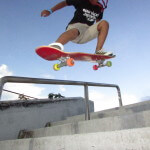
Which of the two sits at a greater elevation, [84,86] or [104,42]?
[104,42]

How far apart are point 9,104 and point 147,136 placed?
2.82 metres

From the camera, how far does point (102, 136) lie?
1499 mm

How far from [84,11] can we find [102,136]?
3.62 metres

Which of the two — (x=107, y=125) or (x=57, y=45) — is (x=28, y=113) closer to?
(x=57, y=45)

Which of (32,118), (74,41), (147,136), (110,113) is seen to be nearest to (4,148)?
(32,118)

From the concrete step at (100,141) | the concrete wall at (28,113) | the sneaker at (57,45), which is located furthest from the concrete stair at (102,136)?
the sneaker at (57,45)

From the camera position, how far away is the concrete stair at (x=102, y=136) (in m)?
1.32

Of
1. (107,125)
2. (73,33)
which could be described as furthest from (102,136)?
(73,33)

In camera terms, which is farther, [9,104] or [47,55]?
[47,55]

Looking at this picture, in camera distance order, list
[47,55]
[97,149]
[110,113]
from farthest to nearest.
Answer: [47,55] < [110,113] < [97,149]

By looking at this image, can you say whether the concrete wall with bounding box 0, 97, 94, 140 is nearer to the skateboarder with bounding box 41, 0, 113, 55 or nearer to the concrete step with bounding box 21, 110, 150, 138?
the concrete step with bounding box 21, 110, 150, 138

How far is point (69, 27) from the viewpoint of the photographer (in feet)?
14.6

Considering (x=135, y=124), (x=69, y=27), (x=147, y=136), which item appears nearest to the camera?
(x=147, y=136)

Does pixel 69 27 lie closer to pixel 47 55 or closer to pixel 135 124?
pixel 47 55
